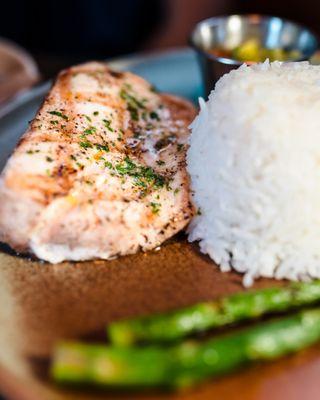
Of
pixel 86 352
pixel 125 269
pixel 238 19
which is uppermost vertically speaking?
pixel 238 19

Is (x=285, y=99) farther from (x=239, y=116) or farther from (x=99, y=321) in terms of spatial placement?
(x=99, y=321)

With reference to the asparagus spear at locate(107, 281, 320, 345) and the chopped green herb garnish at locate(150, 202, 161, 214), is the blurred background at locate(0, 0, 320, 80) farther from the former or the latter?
the asparagus spear at locate(107, 281, 320, 345)

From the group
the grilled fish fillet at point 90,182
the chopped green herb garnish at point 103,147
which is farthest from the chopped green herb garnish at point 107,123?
the chopped green herb garnish at point 103,147

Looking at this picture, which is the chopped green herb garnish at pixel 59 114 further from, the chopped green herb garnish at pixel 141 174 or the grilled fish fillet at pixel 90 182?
the chopped green herb garnish at pixel 141 174

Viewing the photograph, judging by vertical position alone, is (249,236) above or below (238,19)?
below

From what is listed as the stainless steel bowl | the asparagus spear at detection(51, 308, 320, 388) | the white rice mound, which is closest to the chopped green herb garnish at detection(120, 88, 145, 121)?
the white rice mound

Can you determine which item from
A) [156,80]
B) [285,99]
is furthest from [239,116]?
[156,80]
